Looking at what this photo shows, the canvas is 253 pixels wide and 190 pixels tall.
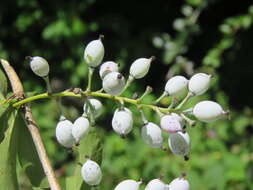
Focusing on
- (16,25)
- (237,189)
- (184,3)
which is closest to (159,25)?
(184,3)

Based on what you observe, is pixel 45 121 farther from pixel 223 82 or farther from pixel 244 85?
pixel 244 85

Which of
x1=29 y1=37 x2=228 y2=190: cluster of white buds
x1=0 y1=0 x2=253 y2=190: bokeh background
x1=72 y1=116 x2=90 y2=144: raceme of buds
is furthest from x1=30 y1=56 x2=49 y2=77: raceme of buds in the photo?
x1=0 y1=0 x2=253 y2=190: bokeh background

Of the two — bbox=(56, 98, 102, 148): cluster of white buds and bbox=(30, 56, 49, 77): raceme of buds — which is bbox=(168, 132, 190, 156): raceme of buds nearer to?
bbox=(56, 98, 102, 148): cluster of white buds

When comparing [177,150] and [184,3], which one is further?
[184,3]

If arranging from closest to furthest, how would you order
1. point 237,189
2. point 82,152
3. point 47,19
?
point 82,152
point 237,189
point 47,19

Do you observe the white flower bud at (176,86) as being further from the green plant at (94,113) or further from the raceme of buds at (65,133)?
the raceme of buds at (65,133)
